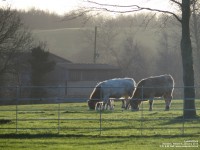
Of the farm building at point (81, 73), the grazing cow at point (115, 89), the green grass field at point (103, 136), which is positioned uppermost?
the farm building at point (81, 73)

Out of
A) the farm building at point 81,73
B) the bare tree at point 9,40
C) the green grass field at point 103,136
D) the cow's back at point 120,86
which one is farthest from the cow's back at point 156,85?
the farm building at point 81,73

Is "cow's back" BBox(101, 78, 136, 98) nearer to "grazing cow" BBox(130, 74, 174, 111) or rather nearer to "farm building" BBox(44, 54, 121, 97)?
"grazing cow" BBox(130, 74, 174, 111)

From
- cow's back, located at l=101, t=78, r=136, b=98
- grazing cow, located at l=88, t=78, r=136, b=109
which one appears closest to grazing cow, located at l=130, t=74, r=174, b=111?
grazing cow, located at l=88, t=78, r=136, b=109

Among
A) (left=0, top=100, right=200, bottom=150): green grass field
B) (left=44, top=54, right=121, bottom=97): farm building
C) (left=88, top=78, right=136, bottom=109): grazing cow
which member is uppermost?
(left=44, top=54, right=121, bottom=97): farm building

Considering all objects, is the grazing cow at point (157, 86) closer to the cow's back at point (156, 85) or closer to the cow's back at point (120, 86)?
the cow's back at point (156, 85)

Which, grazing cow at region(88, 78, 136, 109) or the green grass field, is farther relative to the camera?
grazing cow at region(88, 78, 136, 109)

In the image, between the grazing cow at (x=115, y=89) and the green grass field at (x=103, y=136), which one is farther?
the grazing cow at (x=115, y=89)

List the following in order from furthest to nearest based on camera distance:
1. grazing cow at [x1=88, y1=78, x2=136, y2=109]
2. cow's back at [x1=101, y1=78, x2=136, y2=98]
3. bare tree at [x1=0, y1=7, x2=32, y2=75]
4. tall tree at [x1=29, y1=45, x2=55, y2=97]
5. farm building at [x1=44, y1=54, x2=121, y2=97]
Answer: farm building at [x1=44, y1=54, x2=121, y2=97], tall tree at [x1=29, y1=45, x2=55, y2=97], bare tree at [x1=0, y1=7, x2=32, y2=75], cow's back at [x1=101, y1=78, x2=136, y2=98], grazing cow at [x1=88, y1=78, x2=136, y2=109]

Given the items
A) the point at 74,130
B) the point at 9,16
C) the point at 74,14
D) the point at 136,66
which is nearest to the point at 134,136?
the point at 74,130

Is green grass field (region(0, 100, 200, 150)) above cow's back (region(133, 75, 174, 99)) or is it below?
below

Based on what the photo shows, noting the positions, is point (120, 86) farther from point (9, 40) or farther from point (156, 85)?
point (9, 40)

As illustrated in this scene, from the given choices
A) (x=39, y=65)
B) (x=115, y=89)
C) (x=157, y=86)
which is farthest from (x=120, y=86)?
(x=39, y=65)

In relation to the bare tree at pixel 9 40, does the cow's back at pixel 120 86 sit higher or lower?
lower

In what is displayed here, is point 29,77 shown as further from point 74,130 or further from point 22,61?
point 74,130
